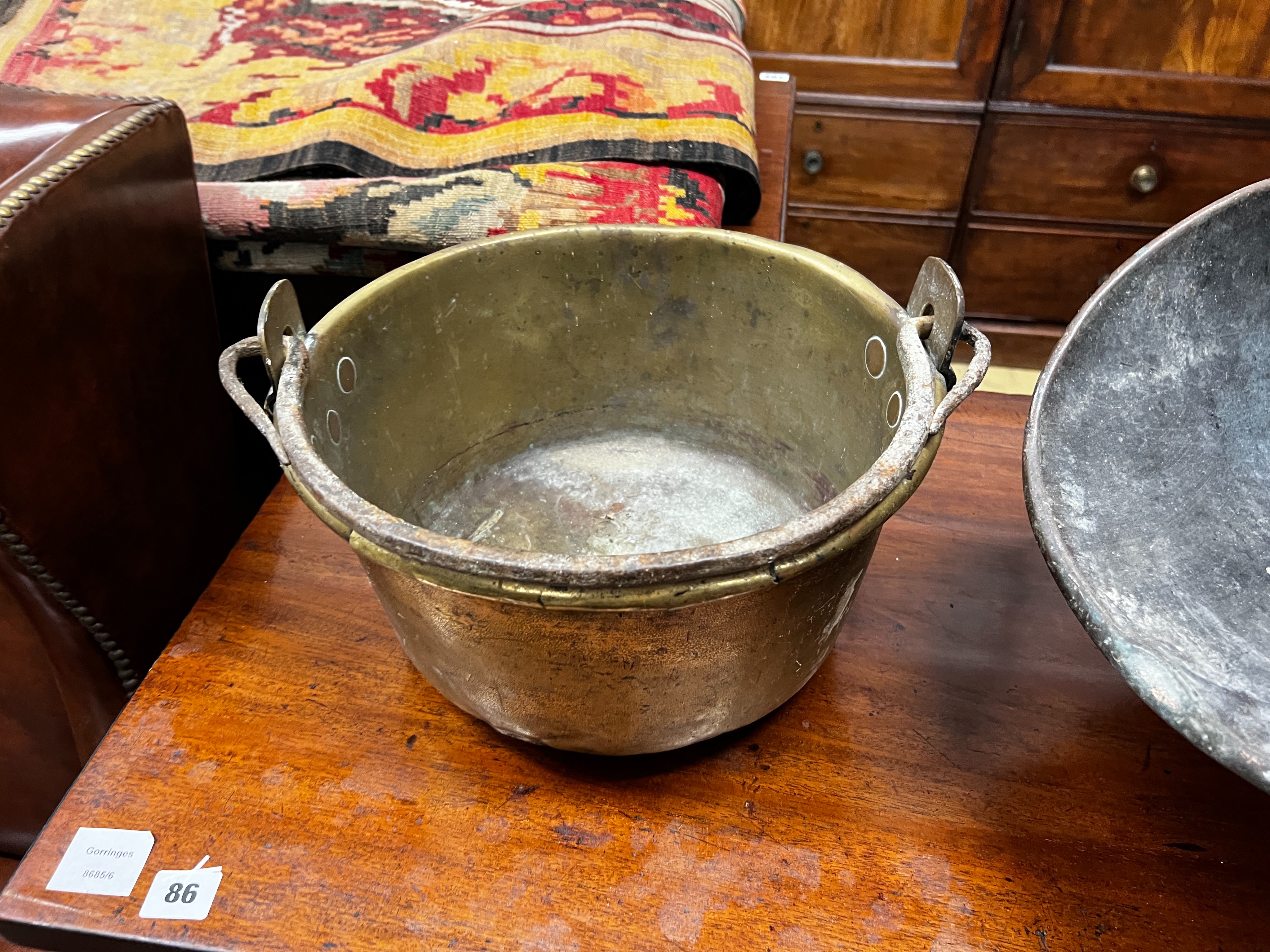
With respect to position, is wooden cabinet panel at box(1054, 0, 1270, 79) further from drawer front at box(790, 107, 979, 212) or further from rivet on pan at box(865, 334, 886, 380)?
A: rivet on pan at box(865, 334, 886, 380)

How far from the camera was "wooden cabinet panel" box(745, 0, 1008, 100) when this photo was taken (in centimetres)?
150

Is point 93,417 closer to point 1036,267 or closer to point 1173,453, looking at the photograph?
point 1173,453

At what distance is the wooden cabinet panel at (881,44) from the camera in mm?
1499

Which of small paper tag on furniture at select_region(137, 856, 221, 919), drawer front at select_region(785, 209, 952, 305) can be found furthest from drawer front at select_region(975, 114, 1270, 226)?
small paper tag on furniture at select_region(137, 856, 221, 919)

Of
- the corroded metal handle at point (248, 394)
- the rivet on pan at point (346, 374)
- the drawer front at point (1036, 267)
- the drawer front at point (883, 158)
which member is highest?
the corroded metal handle at point (248, 394)

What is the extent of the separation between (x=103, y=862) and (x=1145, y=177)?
1.77m

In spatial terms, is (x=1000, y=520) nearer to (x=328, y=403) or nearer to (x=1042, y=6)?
(x=328, y=403)

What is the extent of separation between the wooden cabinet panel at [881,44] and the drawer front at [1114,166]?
0.39ft

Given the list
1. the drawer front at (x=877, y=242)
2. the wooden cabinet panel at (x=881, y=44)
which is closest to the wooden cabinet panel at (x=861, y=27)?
the wooden cabinet panel at (x=881, y=44)

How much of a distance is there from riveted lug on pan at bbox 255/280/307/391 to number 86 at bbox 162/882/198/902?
0.32 metres

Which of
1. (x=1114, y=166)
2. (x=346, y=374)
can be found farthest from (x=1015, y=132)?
(x=346, y=374)

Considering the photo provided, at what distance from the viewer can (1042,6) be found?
144cm

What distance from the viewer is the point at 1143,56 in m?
1.48

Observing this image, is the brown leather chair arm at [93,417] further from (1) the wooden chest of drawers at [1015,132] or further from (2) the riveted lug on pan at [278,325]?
(1) the wooden chest of drawers at [1015,132]
